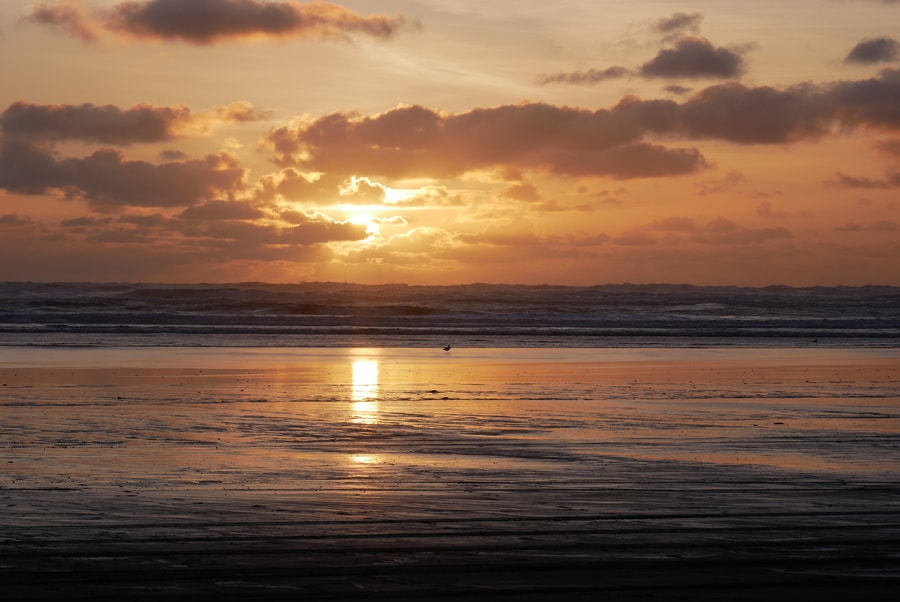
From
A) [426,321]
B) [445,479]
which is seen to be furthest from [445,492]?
[426,321]

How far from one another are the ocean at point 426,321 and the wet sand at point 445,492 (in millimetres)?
21328

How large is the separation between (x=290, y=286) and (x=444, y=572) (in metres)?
125

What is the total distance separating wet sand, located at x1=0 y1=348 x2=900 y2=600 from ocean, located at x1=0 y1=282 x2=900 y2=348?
21328 millimetres

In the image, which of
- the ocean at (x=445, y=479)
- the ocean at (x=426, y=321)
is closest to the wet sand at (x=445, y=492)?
the ocean at (x=445, y=479)

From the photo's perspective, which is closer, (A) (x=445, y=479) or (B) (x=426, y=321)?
(A) (x=445, y=479)

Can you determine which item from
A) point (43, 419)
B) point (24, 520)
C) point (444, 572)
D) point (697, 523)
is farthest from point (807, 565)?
point (43, 419)

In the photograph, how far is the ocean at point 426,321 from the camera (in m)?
43.9

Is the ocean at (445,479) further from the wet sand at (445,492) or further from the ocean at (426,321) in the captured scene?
the ocean at (426,321)

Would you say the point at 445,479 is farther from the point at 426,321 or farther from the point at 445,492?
the point at 426,321

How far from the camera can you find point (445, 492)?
9930 millimetres

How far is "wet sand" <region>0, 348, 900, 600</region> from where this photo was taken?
6609mm

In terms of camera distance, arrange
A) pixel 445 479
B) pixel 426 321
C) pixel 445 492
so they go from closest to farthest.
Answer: pixel 445 492
pixel 445 479
pixel 426 321

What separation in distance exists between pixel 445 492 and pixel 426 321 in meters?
53.2

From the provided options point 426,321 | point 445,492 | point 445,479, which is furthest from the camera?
point 426,321
